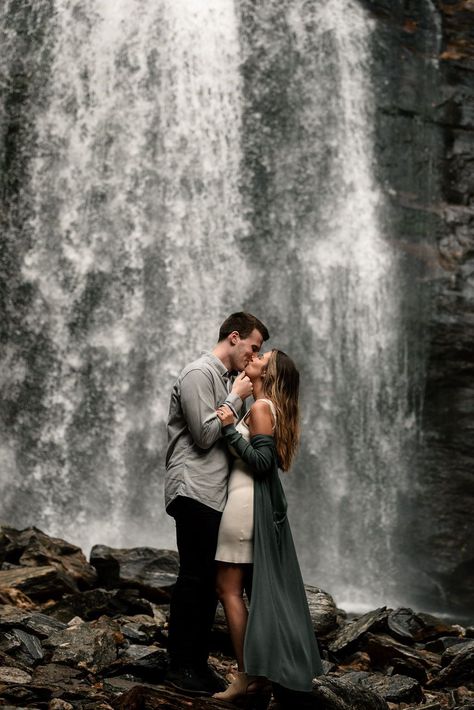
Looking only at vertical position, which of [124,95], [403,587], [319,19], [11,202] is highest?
[319,19]

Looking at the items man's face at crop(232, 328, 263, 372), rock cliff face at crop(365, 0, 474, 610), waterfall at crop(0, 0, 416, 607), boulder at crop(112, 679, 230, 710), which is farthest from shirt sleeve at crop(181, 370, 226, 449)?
rock cliff face at crop(365, 0, 474, 610)

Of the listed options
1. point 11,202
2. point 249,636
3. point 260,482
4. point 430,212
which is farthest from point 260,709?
point 430,212

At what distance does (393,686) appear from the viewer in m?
6.43

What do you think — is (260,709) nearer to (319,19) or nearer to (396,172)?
(396,172)

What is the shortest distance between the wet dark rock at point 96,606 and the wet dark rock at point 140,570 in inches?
30.5

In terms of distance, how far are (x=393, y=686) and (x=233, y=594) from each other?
2.08 meters

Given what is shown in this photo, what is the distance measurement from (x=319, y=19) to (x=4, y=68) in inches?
260

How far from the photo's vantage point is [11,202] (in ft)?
54.9

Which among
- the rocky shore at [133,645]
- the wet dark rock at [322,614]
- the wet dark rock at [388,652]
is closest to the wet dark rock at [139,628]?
the rocky shore at [133,645]

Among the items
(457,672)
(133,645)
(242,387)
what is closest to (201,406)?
(242,387)

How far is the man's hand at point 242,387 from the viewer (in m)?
5.17

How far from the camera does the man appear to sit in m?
4.93

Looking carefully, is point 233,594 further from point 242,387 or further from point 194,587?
point 242,387

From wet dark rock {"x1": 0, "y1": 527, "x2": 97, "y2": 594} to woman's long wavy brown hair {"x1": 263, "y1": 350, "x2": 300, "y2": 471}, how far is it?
4.25 meters
